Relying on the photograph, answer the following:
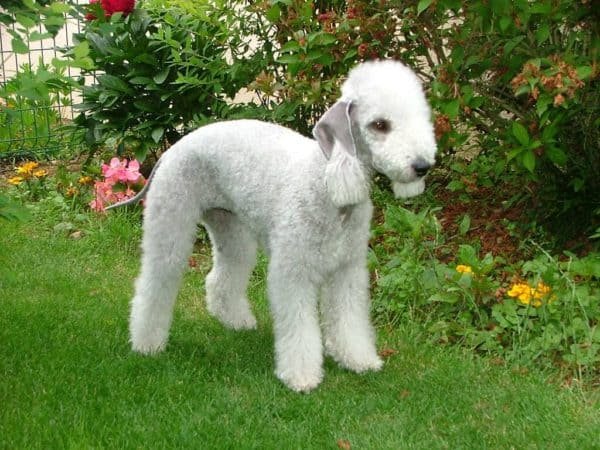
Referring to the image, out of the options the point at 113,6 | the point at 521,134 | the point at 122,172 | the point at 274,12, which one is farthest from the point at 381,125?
the point at 113,6

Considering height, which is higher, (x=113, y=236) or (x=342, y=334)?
(x=342, y=334)

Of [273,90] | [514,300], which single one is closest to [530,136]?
[514,300]

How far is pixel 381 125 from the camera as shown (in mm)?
3490

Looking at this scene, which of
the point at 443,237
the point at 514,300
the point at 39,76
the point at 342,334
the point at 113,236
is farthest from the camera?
the point at 113,236

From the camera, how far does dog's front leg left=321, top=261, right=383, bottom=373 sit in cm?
404

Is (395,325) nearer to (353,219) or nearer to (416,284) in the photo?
(416,284)

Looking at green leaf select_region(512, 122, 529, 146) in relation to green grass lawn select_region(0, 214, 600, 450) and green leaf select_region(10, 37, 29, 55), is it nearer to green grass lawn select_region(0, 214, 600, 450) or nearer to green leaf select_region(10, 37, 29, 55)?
green grass lawn select_region(0, 214, 600, 450)

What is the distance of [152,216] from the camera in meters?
4.24

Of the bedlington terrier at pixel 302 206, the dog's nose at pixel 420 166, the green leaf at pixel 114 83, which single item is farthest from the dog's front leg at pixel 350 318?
the green leaf at pixel 114 83

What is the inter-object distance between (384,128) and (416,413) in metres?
1.21

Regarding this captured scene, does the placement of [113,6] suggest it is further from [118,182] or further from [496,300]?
[496,300]

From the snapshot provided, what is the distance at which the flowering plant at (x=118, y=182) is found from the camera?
6.22 metres

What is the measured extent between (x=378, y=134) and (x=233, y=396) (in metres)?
1.32

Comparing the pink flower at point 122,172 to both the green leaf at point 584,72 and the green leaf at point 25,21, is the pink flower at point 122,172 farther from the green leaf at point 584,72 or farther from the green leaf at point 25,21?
the green leaf at point 584,72
